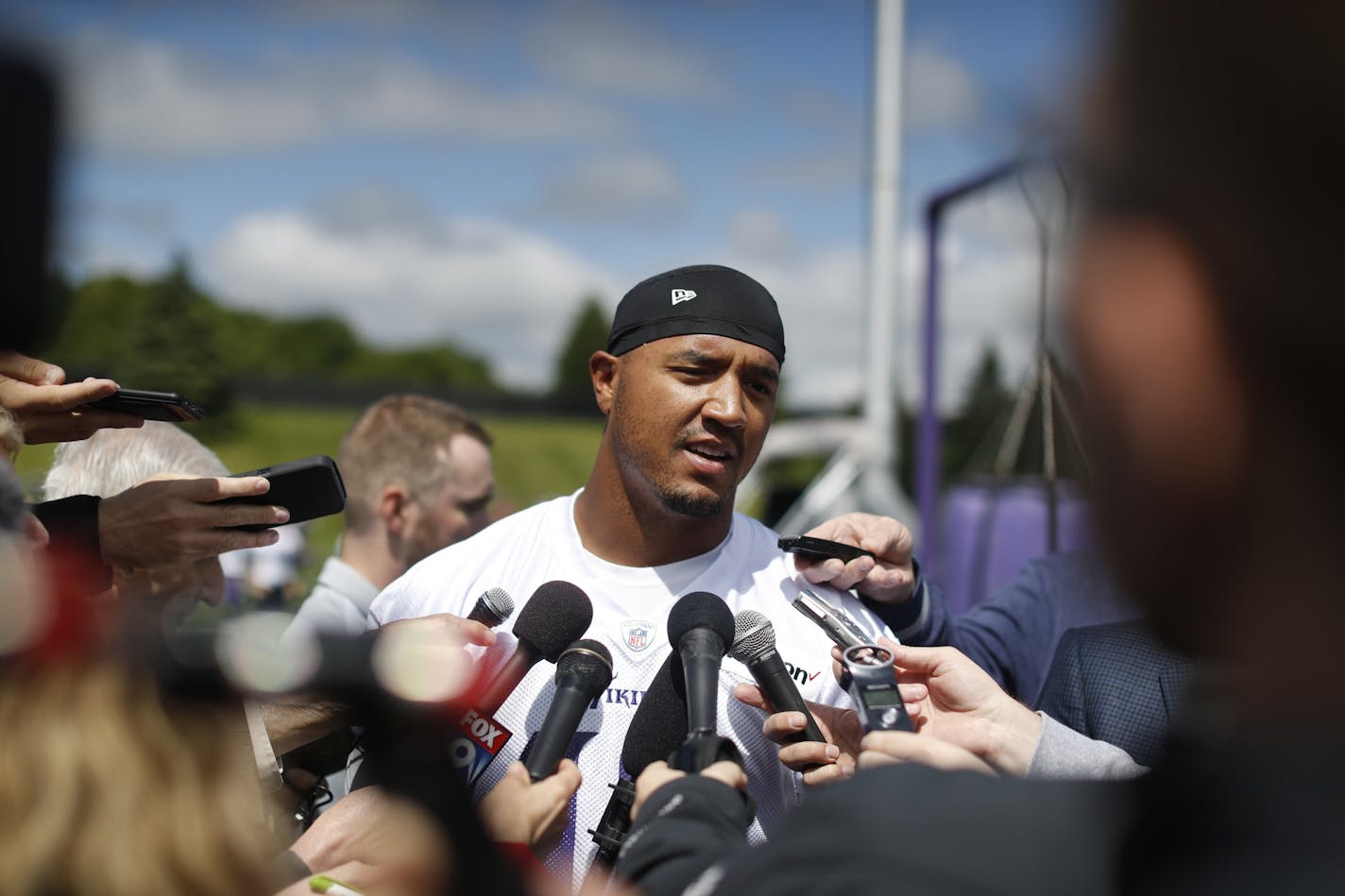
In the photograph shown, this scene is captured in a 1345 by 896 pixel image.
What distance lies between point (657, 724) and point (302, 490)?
987 millimetres

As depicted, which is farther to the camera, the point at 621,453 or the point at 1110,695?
the point at 621,453

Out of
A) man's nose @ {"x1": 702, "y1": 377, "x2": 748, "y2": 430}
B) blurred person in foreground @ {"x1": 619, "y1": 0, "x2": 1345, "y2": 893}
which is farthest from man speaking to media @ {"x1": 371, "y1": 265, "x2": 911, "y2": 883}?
blurred person in foreground @ {"x1": 619, "y1": 0, "x2": 1345, "y2": 893}

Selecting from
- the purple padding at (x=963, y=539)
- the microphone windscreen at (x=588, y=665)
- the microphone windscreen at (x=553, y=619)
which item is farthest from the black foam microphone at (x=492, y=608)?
the purple padding at (x=963, y=539)

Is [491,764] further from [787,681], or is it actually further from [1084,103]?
[1084,103]

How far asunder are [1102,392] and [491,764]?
2.03 metres

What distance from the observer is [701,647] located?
233 centimetres

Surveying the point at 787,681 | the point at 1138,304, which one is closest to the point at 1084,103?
the point at 1138,304

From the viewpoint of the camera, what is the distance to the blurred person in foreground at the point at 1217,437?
36.1 inches

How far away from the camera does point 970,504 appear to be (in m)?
7.03

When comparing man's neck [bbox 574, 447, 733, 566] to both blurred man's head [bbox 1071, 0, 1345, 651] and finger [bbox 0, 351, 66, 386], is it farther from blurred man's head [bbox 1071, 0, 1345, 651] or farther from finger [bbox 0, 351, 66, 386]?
blurred man's head [bbox 1071, 0, 1345, 651]

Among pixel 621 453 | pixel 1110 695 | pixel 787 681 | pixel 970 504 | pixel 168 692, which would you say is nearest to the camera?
pixel 168 692

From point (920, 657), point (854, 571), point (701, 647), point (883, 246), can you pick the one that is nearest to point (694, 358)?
point (854, 571)

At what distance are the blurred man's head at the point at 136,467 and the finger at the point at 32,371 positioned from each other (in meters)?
0.77

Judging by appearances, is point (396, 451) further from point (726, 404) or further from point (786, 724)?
point (786, 724)
